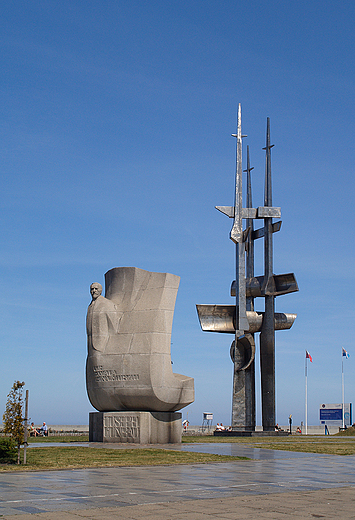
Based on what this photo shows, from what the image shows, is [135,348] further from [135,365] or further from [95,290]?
[95,290]

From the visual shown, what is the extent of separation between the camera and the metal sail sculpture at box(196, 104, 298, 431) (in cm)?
3102

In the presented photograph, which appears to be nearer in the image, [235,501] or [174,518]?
[174,518]

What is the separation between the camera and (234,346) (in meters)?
31.1

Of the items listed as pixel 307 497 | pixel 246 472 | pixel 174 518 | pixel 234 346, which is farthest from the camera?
pixel 234 346

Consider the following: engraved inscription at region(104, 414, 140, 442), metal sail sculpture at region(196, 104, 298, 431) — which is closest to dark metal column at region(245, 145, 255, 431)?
metal sail sculpture at region(196, 104, 298, 431)

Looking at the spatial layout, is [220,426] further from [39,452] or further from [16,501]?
[16,501]

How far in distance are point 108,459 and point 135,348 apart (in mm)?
6242

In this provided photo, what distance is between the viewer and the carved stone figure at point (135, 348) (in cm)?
1889

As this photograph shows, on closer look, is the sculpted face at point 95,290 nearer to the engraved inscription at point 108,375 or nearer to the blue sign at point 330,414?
the engraved inscription at point 108,375

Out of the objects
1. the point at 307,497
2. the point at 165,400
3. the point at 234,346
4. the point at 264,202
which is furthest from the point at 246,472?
the point at 264,202

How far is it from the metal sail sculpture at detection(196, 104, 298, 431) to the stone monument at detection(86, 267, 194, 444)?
1153 cm

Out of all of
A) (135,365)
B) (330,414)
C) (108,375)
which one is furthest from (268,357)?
(330,414)

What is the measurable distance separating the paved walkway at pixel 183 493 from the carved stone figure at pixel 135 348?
6.58m

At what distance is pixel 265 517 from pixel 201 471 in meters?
4.78
